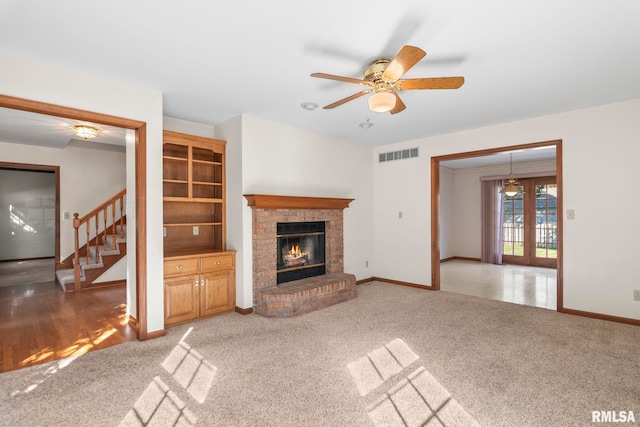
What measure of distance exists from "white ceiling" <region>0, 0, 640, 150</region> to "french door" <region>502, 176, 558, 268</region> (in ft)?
15.1

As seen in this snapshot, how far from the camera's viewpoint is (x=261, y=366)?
8.84ft

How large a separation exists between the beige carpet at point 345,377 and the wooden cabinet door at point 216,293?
0.82 feet

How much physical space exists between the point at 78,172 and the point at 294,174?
4.63m

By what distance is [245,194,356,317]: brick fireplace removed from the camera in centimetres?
403

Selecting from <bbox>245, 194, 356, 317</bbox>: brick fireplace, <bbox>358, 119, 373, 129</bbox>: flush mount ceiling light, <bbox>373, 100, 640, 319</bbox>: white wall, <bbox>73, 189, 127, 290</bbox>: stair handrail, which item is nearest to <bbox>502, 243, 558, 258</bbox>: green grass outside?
<bbox>373, 100, 640, 319</bbox>: white wall

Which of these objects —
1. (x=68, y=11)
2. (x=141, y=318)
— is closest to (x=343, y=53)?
(x=68, y=11)

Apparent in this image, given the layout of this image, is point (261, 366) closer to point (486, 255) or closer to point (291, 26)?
point (291, 26)

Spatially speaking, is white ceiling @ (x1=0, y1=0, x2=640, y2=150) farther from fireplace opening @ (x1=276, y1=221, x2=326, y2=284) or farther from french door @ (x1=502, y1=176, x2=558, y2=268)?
french door @ (x1=502, y1=176, x2=558, y2=268)

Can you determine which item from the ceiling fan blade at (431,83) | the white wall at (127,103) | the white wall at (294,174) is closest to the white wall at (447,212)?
the white wall at (294,174)

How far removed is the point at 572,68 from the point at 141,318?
482cm

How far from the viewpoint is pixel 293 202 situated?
14.6ft

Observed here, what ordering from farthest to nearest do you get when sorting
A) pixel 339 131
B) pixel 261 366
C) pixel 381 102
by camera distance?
pixel 339 131 < pixel 261 366 < pixel 381 102

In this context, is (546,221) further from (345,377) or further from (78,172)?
(78,172)

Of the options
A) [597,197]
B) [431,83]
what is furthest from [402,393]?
[597,197]
